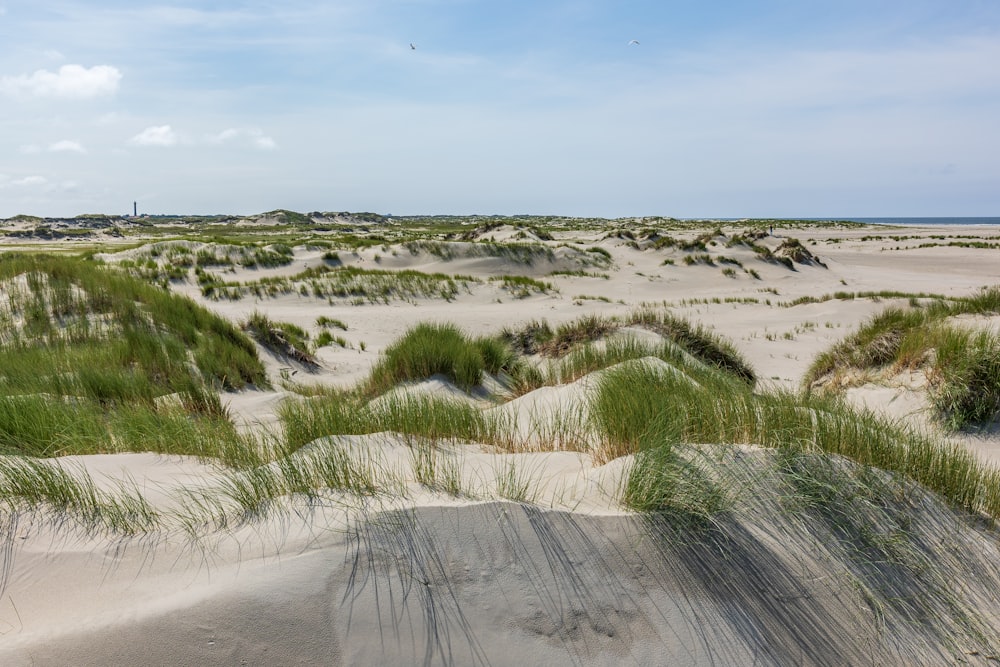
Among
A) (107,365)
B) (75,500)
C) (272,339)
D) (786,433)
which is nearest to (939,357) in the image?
(786,433)

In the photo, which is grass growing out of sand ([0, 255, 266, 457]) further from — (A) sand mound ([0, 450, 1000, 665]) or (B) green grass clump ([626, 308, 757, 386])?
(B) green grass clump ([626, 308, 757, 386])

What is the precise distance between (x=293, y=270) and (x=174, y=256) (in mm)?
4842

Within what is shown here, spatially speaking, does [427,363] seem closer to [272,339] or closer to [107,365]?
[107,365]

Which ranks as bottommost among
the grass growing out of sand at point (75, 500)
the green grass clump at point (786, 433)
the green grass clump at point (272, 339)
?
the green grass clump at point (272, 339)

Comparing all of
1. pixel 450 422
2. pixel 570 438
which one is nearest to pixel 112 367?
pixel 450 422

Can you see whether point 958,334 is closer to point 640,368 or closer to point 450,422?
point 640,368

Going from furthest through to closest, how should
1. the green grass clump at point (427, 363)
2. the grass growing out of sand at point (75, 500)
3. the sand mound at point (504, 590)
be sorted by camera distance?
the green grass clump at point (427, 363) < the grass growing out of sand at point (75, 500) < the sand mound at point (504, 590)

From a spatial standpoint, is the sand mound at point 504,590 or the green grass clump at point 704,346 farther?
the green grass clump at point 704,346

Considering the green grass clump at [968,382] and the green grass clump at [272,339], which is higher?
the green grass clump at [968,382]

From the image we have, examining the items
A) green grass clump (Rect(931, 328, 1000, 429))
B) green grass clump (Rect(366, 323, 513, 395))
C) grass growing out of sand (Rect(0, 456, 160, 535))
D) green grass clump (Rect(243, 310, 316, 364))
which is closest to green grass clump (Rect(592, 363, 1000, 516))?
green grass clump (Rect(931, 328, 1000, 429))

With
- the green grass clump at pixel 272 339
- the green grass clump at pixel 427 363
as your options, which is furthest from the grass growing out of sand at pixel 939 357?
the green grass clump at pixel 272 339

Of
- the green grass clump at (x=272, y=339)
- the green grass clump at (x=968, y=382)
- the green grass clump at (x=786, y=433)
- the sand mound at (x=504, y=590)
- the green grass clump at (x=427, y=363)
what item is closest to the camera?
the sand mound at (x=504, y=590)

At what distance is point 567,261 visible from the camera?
2777cm

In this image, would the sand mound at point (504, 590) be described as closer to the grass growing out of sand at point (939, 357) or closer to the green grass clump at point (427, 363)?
the grass growing out of sand at point (939, 357)
